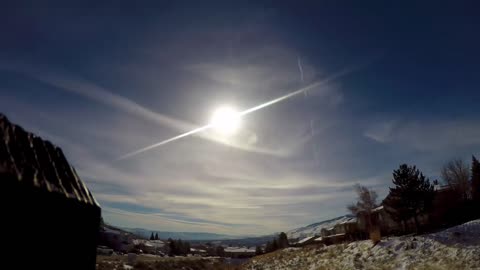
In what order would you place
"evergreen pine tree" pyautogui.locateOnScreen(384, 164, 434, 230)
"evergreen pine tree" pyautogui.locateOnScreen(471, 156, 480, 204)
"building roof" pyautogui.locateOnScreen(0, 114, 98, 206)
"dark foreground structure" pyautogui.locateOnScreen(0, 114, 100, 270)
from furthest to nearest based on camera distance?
1. "evergreen pine tree" pyautogui.locateOnScreen(471, 156, 480, 204)
2. "evergreen pine tree" pyautogui.locateOnScreen(384, 164, 434, 230)
3. "building roof" pyautogui.locateOnScreen(0, 114, 98, 206)
4. "dark foreground structure" pyautogui.locateOnScreen(0, 114, 100, 270)

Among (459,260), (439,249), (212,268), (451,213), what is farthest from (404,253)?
(212,268)

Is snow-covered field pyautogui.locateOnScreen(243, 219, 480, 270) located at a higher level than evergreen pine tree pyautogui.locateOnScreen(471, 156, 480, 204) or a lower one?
lower

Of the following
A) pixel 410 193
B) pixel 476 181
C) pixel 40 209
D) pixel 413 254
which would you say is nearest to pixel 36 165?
pixel 40 209

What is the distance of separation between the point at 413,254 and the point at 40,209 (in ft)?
82.7

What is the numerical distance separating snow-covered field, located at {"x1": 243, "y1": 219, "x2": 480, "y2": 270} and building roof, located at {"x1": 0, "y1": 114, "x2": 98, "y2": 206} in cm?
2191

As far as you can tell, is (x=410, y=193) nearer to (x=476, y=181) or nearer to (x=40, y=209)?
(x=476, y=181)

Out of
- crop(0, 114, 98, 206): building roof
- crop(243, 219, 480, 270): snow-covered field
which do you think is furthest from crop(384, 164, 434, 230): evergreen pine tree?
crop(0, 114, 98, 206): building roof

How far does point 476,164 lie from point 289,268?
1407 inches

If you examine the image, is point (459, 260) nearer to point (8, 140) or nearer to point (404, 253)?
point (404, 253)

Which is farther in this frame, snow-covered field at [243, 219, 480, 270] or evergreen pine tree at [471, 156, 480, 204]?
evergreen pine tree at [471, 156, 480, 204]

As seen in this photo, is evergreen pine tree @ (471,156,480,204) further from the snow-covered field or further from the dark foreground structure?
the dark foreground structure

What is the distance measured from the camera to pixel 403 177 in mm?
29984

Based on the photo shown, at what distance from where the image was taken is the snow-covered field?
18.8m

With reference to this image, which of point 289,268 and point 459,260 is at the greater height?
point 459,260
